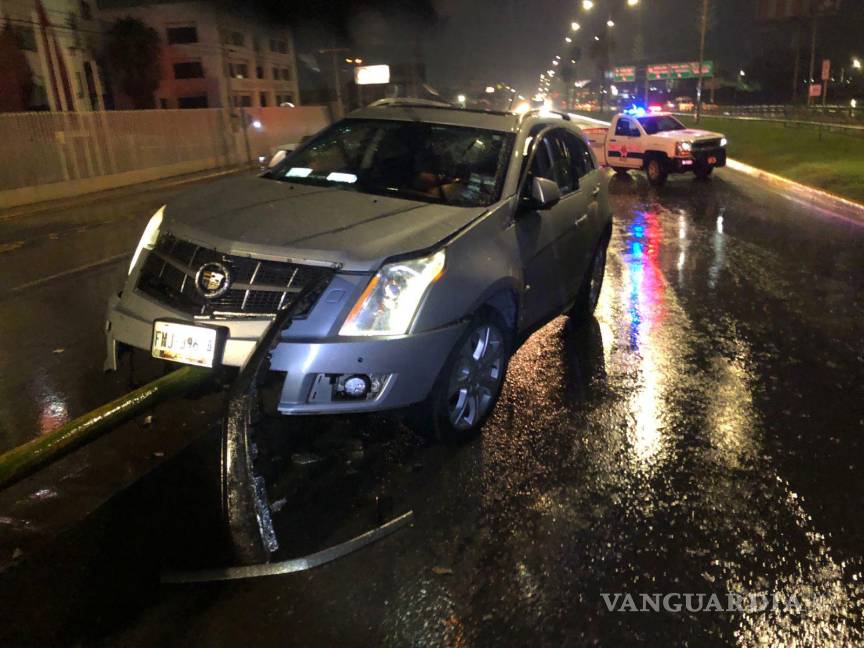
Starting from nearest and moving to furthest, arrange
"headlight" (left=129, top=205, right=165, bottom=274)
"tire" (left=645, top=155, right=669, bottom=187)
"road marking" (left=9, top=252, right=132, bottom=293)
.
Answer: "headlight" (left=129, top=205, right=165, bottom=274) < "road marking" (left=9, top=252, right=132, bottom=293) < "tire" (left=645, top=155, right=669, bottom=187)

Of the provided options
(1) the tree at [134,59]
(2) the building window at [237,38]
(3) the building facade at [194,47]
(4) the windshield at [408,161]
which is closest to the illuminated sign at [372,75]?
(3) the building facade at [194,47]

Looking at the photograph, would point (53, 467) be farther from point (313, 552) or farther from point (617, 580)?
point (617, 580)

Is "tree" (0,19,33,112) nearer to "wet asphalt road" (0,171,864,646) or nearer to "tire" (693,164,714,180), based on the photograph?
"tire" (693,164,714,180)

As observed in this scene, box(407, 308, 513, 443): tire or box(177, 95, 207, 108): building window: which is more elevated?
box(177, 95, 207, 108): building window

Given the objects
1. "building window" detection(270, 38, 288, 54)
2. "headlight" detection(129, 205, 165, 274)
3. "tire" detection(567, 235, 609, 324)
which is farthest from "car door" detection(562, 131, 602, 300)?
"building window" detection(270, 38, 288, 54)

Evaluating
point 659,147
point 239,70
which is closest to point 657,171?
point 659,147

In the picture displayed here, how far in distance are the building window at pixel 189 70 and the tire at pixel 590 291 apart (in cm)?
5918

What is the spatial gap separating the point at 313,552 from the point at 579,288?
3639 mm

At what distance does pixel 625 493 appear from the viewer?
12.1 ft

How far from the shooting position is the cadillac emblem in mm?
3602

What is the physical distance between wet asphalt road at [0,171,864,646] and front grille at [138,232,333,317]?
0.91 m

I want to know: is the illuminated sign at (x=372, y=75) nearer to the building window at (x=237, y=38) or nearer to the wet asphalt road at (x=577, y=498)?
the building window at (x=237, y=38)

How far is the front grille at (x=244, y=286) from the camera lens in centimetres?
352

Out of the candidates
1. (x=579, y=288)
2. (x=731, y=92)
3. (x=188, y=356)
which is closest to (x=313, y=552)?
(x=188, y=356)
